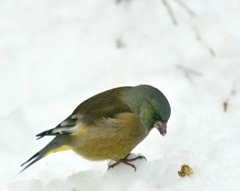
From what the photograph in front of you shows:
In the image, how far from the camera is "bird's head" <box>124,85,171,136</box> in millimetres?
3525

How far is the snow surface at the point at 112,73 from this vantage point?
3.91 meters

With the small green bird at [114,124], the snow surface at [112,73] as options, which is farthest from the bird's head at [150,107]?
the snow surface at [112,73]

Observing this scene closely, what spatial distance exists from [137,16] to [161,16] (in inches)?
10.3

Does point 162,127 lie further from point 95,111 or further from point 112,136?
point 95,111

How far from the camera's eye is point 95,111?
364 cm

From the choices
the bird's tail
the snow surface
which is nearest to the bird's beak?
the snow surface

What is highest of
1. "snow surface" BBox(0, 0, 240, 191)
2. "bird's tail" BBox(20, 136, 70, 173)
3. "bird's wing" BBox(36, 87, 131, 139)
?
"bird's wing" BBox(36, 87, 131, 139)

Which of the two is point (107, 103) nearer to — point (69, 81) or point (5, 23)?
point (69, 81)

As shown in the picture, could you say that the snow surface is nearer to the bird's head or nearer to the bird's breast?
the bird's breast

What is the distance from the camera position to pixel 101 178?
3615 mm

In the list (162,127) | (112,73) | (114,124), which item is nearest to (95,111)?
(114,124)

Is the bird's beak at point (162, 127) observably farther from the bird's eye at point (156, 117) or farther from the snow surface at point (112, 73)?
the snow surface at point (112, 73)

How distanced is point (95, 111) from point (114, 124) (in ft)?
0.62

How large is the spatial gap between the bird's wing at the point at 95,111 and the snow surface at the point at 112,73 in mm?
352
